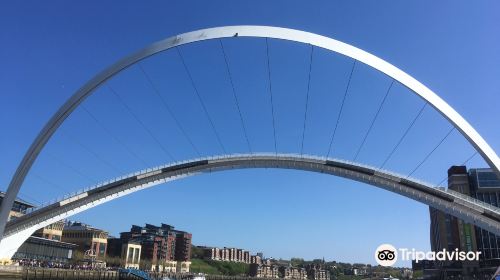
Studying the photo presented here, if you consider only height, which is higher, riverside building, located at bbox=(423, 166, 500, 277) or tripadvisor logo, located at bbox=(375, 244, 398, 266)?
riverside building, located at bbox=(423, 166, 500, 277)

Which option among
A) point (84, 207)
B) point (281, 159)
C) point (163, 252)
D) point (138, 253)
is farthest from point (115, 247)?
point (281, 159)

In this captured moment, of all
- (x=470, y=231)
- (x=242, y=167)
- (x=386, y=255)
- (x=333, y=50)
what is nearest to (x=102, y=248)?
(x=242, y=167)

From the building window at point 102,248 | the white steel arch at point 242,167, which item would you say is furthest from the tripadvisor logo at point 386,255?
the building window at point 102,248

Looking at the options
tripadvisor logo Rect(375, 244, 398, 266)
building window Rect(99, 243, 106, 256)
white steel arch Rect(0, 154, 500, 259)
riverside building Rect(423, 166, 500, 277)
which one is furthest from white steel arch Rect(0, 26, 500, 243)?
building window Rect(99, 243, 106, 256)

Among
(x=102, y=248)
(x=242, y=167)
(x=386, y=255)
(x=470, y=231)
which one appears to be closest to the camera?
(x=386, y=255)

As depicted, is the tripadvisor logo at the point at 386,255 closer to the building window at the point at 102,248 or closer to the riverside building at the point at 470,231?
the riverside building at the point at 470,231

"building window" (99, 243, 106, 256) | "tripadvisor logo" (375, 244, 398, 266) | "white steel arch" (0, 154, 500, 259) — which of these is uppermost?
"white steel arch" (0, 154, 500, 259)

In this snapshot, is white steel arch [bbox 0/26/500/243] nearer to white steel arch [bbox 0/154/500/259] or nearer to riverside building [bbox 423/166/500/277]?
white steel arch [bbox 0/154/500/259]

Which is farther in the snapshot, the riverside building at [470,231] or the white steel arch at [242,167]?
the riverside building at [470,231]

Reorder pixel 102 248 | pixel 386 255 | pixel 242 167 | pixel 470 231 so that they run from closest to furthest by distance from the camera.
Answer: pixel 386 255 → pixel 242 167 → pixel 470 231 → pixel 102 248

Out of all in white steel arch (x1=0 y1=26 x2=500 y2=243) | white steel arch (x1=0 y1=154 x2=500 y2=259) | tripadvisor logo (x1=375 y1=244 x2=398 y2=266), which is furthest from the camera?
white steel arch (x1=0 y1=154 x2=500 y2=259)

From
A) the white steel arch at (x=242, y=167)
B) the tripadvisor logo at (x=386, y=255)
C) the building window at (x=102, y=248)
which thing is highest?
the white steel arch at (x=242, y=167)

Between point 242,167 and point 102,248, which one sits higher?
point 242,167

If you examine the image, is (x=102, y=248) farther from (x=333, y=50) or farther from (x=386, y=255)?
(x=333, y=50)
